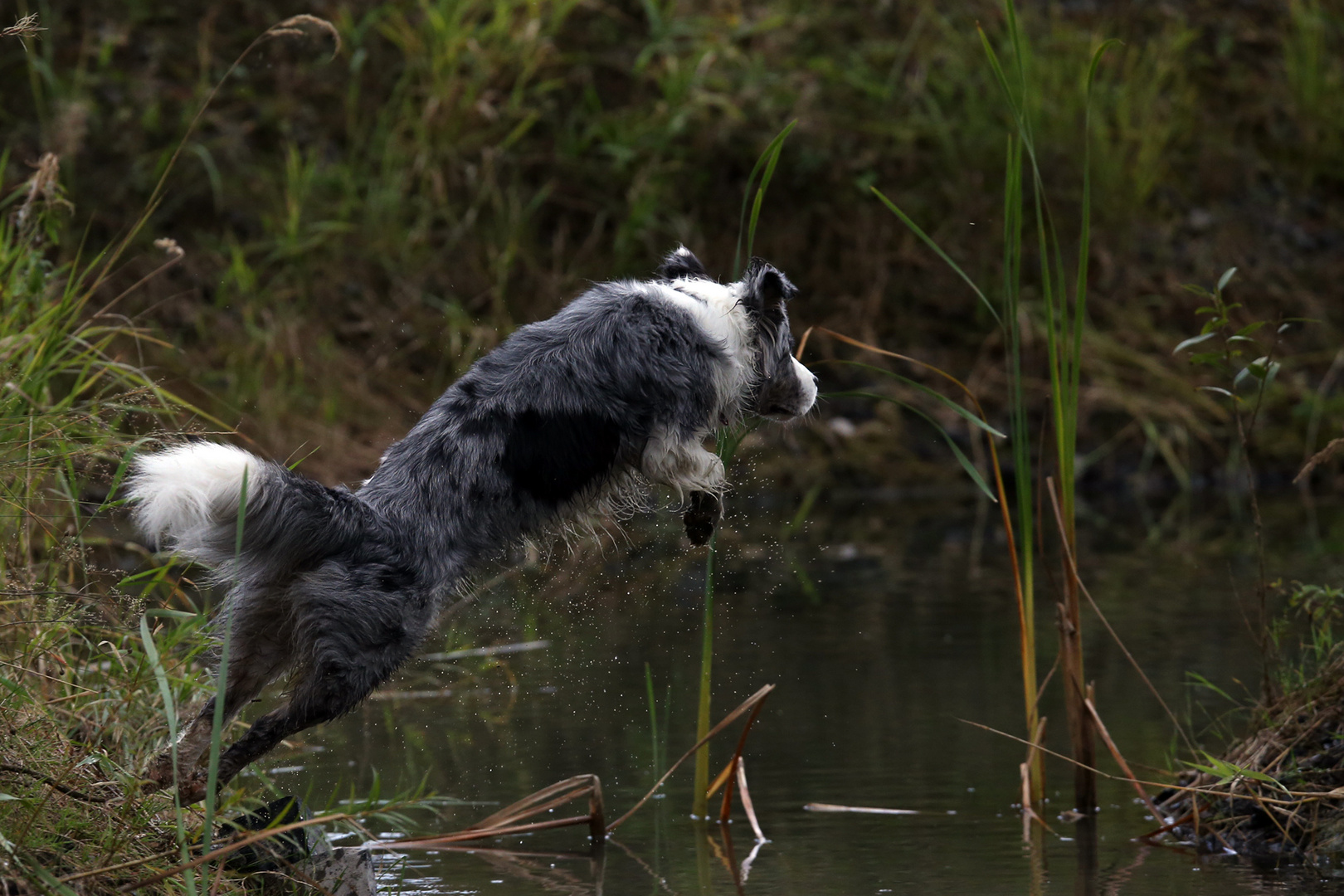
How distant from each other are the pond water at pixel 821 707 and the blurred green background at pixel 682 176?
2533mm

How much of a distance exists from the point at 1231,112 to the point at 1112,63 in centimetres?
122

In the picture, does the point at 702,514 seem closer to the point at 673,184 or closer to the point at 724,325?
the point at 724,325

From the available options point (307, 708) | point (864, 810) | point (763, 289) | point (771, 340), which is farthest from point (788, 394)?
point (307, 708)

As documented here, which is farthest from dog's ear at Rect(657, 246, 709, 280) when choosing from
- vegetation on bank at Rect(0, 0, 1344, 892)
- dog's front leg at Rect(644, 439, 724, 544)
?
vegetation on bank at Rect(0, 0, 1344, 892)

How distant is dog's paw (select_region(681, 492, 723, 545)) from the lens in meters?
4.12

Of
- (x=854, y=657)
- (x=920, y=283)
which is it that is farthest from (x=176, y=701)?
(x=920, y=283)

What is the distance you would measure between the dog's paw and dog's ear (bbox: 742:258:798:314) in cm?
56

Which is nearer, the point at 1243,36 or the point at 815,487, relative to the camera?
the point at 815,487

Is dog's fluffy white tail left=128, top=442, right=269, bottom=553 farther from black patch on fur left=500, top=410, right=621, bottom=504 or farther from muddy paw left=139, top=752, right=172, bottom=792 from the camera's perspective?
black patch on fur left=500, top=410, right=621, bottom=504

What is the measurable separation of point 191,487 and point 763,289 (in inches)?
70.3

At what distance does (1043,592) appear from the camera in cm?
715

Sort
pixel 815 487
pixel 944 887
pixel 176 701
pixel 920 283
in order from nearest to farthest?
pixel 944 887
pixel 176 701
pixel 815 487
pixel 920 283

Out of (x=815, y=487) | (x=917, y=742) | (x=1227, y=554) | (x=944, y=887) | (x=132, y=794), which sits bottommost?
(x=815, y=487)

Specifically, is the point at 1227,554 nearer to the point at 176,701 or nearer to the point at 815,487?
the point at 815,487
